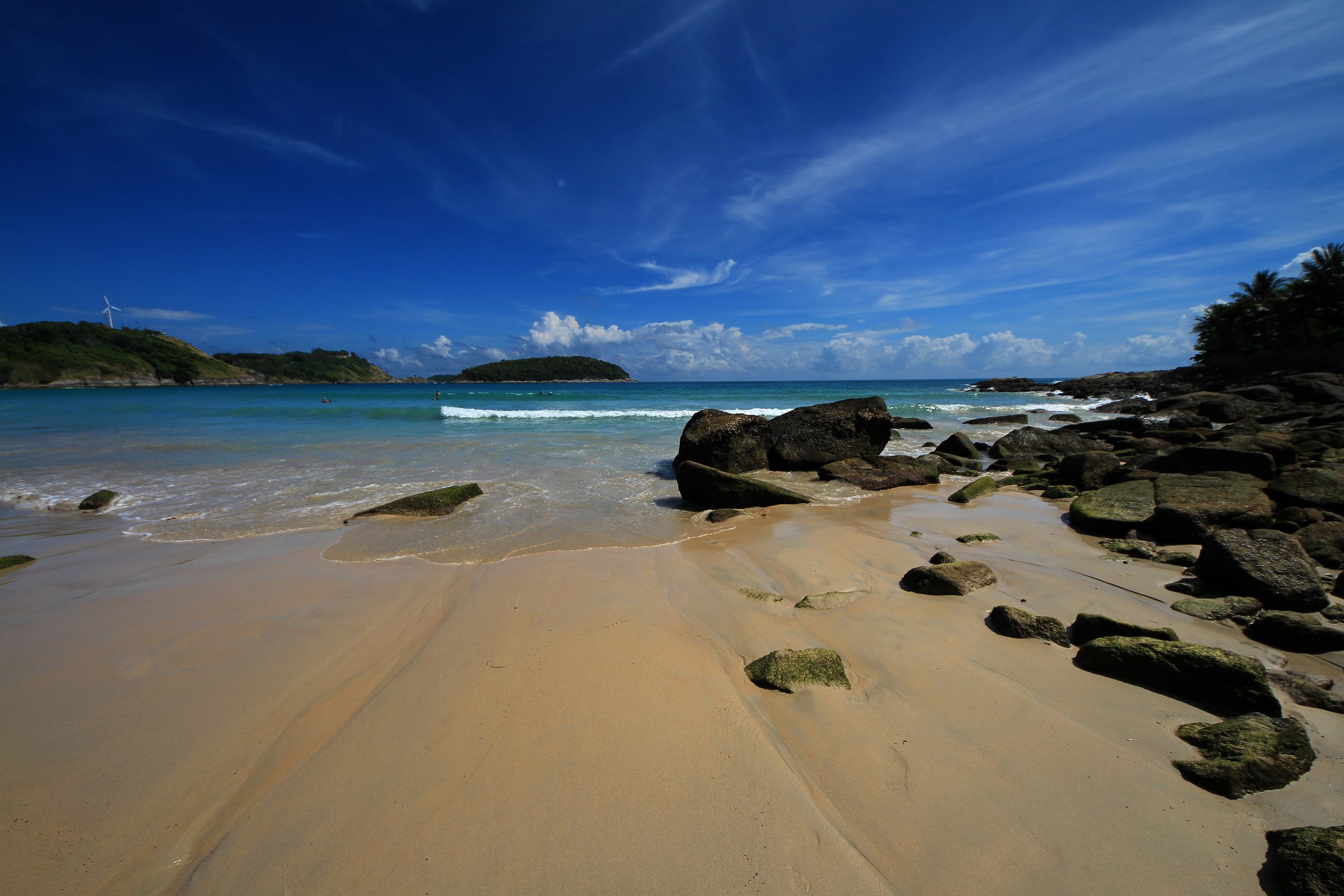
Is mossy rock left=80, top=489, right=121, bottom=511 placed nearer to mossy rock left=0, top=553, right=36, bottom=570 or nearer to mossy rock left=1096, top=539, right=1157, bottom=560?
mossy rock left=0, top=553, right=36, bottom=570

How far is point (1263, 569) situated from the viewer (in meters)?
3.75

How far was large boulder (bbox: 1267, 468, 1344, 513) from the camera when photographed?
5.59m

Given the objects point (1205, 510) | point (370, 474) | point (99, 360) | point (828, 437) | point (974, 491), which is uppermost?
point (99, 360)

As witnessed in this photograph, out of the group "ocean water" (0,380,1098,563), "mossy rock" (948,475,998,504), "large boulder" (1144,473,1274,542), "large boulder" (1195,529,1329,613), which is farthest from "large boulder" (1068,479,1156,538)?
"ocean water" (0,380,1098,563)

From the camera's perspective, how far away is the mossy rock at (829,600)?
3.85 metres

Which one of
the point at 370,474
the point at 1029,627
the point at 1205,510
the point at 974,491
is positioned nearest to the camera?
the point at 1029,627

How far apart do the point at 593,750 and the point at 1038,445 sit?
13.5 metres

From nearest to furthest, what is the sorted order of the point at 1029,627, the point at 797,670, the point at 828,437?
the point at 797,670, the point at 1029,627, the point at 828,437

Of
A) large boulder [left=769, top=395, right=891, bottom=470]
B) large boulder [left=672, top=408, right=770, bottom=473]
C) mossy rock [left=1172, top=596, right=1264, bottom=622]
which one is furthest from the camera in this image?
large boulder [left=769, top=395, right=891, bottom=470]

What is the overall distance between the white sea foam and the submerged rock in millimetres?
20072

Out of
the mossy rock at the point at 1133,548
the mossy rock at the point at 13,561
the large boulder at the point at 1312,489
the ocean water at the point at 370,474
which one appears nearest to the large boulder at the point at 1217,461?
the large boulder at the point at 1312,489

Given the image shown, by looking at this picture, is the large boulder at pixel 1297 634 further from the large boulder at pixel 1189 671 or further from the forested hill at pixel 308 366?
the forested hill at pixel 308 366

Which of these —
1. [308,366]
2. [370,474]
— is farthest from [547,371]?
[370,474]

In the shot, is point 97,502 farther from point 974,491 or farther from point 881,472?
point 974,491
